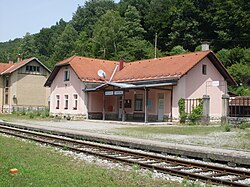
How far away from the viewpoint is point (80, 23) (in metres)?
99.1

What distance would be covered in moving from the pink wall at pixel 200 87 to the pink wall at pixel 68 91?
1016 cm

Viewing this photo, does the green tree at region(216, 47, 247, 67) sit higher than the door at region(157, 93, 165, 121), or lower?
higher

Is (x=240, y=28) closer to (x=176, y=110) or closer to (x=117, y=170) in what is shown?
(x=176, y=110)

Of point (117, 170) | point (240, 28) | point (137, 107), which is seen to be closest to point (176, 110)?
point (137, 107)

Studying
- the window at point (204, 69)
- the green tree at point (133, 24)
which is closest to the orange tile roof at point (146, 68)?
the window at point (204, 69)

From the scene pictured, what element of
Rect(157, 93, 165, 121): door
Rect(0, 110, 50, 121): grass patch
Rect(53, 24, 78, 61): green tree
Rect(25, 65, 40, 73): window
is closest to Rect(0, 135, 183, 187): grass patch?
Rect(157, 93, 165, 121): door

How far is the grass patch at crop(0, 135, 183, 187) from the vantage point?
24.2 feet

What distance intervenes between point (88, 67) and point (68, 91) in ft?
10.4

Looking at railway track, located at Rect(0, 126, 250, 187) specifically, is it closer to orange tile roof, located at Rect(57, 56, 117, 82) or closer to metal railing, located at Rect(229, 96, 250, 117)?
metal railing, located at Rect(229, 96, 250, 117)

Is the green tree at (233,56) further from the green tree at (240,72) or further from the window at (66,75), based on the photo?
the window at (66,75)

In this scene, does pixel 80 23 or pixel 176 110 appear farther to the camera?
pixel 80 23

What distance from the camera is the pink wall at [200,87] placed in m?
29.5

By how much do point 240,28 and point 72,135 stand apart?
47917mm

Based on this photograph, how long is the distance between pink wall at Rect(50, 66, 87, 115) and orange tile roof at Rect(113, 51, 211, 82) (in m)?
3.74
